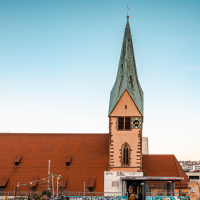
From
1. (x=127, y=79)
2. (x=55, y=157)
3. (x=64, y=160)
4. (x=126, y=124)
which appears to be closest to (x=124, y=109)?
(x=126, y=124)

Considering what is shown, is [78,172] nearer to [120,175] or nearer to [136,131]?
[120,175]

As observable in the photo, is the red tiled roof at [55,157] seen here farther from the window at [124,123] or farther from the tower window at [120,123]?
the window at [124,123]

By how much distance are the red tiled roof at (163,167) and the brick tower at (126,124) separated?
3091mm

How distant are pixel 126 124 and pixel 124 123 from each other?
0.84ft

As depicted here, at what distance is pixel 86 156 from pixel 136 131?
669 centimetres

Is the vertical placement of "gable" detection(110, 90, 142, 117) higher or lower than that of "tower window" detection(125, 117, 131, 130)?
higher

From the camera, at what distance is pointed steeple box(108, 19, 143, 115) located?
38531 millimetres

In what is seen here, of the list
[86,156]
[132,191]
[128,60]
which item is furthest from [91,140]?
[128,60]

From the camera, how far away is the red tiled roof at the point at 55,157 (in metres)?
36.2

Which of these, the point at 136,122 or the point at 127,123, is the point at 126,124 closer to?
the point at 127,123

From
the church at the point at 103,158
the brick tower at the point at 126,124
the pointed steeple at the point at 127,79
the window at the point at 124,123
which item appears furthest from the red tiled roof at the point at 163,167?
the pointed steeple at the point at 127,79

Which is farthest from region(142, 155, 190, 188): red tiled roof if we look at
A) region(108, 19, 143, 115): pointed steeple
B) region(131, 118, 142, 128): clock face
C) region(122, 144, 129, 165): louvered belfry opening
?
region(108, 19, 143, 115): pointed steeple

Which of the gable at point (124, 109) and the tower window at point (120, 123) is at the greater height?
the gable at point (124, 109)

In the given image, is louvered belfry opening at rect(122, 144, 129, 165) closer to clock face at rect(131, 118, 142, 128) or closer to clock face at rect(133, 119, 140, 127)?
clock face at rect(131, 118, 142, 128)
